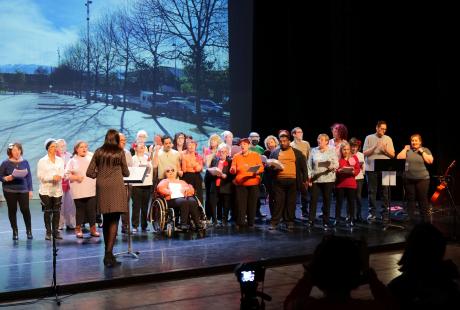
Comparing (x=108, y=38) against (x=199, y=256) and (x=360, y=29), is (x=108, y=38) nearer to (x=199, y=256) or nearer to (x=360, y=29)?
(x=360, y=29)

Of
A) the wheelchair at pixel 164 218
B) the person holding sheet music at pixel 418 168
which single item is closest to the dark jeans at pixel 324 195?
the person holding sheet music at pixel 418 168

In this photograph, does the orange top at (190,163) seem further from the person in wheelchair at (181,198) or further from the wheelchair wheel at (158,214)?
the wheelchair wheel at (158,214)

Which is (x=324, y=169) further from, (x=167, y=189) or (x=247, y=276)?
(x=247, y=276)

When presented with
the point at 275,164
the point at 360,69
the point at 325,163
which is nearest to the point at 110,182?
the point at 275,164

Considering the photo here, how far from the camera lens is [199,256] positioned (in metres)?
7.29

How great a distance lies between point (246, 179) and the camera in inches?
367

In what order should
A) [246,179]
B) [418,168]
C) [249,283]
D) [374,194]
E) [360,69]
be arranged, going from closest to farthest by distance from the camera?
[249,283] < [246,179] < [418,168] < [374,194] < [360,69]

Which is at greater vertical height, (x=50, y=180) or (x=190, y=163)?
(x=190, y=163)

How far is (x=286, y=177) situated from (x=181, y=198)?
1.61 m

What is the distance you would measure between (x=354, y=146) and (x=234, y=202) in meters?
2.08

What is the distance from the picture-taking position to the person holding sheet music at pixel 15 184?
8.62m

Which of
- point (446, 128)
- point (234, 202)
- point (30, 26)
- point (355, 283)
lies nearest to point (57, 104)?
point (30, 26)

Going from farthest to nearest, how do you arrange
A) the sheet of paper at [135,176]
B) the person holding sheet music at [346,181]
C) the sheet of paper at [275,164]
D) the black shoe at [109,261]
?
1. the person holding sheet music at [346,181]
2. the sheet of paper at [275,164]
3. the sheet of paper at [135,176]
4. the black shoe at [109,261]

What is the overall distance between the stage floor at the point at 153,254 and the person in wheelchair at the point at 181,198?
242mm
